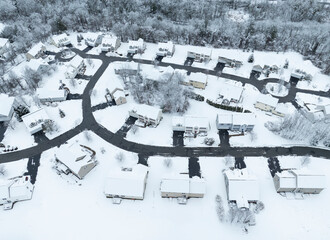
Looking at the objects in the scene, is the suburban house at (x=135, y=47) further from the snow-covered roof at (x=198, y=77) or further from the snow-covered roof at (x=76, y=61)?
the snow-covered roof at (x=198, y=77)

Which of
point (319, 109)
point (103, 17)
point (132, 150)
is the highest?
point (103, 17)

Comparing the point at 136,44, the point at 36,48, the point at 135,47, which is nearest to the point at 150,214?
the point at 135,47

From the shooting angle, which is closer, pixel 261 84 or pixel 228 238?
pixel 228 238

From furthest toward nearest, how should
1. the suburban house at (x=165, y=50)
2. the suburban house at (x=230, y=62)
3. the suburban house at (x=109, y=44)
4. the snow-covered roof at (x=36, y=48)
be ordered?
the suburban house at (x=109, y=44), the suburban house at (x=165, y=50), the snow-covered roof at (x=36, y=48), the suburban house at (x=230, y=62)

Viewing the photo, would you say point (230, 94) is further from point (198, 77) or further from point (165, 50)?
point (165, 50)

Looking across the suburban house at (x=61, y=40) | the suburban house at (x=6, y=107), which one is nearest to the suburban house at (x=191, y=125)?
the suburban house at (x=6, y=107)

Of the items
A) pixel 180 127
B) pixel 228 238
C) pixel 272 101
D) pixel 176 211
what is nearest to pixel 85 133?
pixel 180 127

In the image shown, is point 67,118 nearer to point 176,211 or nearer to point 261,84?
point 176,211
